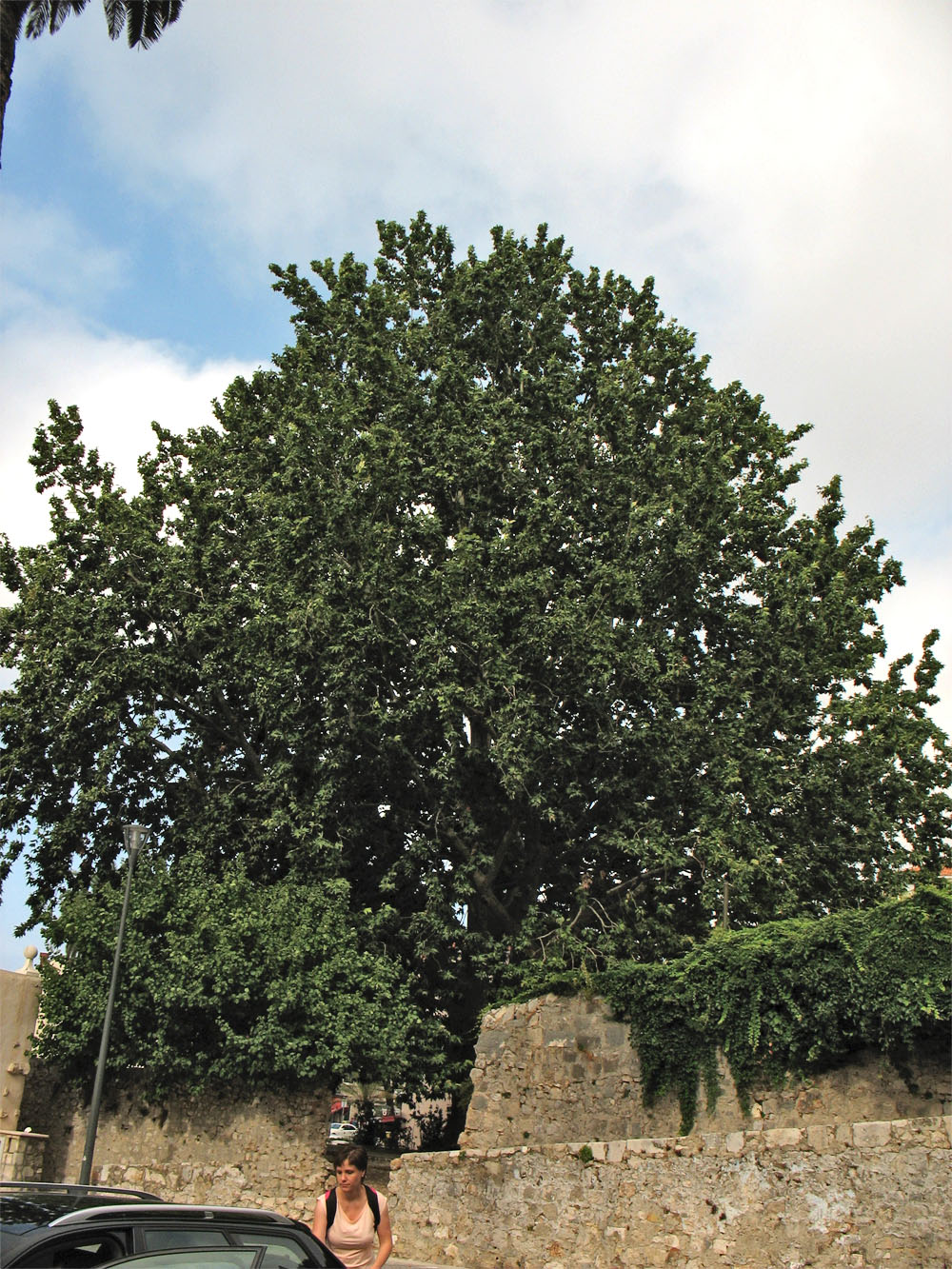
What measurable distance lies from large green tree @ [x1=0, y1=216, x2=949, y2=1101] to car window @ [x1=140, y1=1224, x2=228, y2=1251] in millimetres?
12087

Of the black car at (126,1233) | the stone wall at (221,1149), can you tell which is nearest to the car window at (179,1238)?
the black car at (126,1233)

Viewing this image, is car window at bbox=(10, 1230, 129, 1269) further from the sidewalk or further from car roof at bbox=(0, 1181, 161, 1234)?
the sidewalk

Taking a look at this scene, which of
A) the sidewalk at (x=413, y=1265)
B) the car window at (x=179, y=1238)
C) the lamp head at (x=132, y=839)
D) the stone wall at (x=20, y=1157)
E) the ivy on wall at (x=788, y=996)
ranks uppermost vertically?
the lamp head at (x=132, y=839)

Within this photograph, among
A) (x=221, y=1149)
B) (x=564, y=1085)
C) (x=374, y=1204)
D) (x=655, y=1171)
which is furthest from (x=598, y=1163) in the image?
(x=221, y=1149)

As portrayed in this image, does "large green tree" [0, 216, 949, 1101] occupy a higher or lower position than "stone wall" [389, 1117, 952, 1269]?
higher

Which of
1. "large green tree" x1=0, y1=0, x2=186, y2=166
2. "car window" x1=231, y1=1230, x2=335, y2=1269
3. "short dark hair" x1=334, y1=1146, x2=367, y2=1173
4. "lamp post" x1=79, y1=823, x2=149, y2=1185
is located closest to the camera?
"car window" x1=231, y1=1230, x2=335, y2=1269

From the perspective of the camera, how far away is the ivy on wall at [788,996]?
460 inches

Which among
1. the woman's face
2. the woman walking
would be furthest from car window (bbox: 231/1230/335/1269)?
the woman's face

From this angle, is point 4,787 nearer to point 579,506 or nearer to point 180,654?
point 180,654

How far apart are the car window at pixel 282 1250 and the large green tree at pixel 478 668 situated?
462 inches

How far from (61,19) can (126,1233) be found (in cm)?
1154

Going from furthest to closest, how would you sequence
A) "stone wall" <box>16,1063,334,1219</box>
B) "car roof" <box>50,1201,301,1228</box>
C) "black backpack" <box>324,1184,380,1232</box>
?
"stone wall" <box>16,1063,334,1219</box>, "black backpack" <box>324,1184,380,1232</box>, "car roof" <box>50,1201,301,1228</box>

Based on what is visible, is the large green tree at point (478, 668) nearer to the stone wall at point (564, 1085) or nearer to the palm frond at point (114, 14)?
the stone wall at point (564, 1085)

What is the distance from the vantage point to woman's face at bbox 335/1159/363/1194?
641 centimetres
